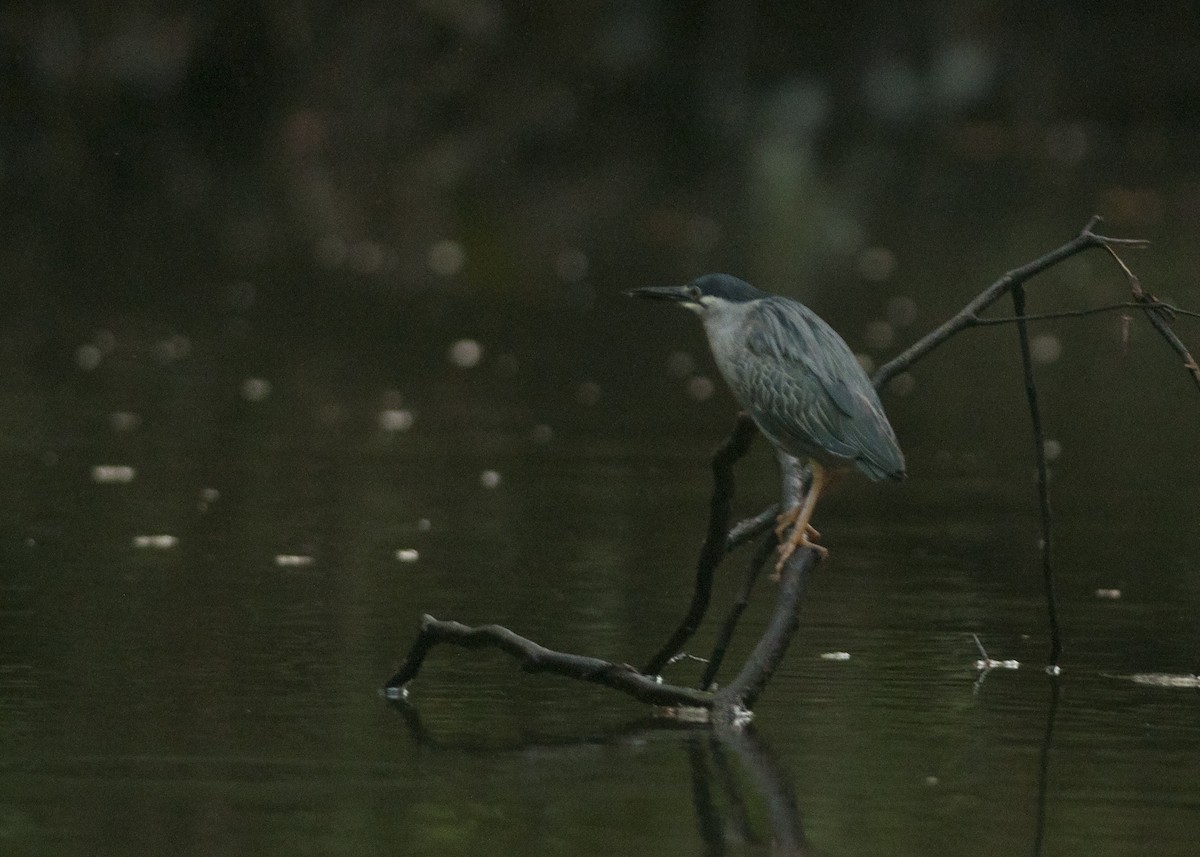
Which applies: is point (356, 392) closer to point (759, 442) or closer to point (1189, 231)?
point (759, 442)

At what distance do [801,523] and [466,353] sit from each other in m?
10.2

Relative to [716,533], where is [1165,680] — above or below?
below

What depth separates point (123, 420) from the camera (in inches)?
560

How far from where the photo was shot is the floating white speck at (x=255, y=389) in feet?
49.6

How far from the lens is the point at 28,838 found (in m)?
5.72

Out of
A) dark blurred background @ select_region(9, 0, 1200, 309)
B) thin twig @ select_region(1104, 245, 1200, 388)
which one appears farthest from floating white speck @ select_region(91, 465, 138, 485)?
dark blurred background @ select_region(9, 0, 1200, 309)

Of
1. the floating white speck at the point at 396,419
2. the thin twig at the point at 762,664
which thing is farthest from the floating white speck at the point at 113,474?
the thin twig at the point at 762,664

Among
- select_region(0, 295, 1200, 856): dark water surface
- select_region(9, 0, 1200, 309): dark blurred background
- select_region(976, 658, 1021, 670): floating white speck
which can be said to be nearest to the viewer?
select_region(0, 295, 1200, 856): dark water surface

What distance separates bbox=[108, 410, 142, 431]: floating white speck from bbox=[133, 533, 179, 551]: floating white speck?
348 centimetres

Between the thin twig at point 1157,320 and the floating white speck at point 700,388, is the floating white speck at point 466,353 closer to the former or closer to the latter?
the floating white speck at point 700,388

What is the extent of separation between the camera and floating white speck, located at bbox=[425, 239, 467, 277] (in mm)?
23625

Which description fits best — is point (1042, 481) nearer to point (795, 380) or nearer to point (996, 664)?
point (996, 664)

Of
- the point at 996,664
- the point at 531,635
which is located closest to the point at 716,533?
the point at 996,664

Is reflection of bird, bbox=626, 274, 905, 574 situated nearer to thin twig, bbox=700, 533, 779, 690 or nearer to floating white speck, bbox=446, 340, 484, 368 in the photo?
thin twig, bbox=700, 533, 779, 690
